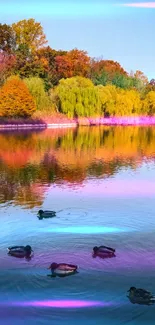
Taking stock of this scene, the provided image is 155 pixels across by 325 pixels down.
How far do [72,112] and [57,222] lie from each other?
30603 millimetres

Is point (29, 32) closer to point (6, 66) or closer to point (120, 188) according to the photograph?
point (6, 66)

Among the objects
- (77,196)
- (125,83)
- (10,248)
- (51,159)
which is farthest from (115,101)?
(10,248)

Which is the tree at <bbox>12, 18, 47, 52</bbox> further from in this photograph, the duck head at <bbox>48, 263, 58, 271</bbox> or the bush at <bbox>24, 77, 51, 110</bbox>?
the duck head at <bbox>48, 263, 58, 271</bbox>

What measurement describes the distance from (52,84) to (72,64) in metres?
4.98

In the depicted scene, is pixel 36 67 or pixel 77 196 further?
pixel 36 67

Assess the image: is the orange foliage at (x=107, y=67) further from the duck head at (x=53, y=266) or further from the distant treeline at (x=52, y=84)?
the duck head at (x=53, y=266)

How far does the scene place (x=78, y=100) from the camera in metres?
39.3

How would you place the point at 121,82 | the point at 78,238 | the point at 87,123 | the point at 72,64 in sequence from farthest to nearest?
the point at 121,82, the point at 72,64, the point at 87,123, the point at 78,238

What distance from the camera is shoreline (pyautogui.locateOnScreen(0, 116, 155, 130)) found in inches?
1385

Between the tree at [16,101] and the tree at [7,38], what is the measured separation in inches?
628

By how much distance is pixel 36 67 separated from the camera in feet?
142

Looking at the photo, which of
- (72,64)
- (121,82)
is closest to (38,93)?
(72,64)

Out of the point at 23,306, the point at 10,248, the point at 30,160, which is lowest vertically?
the point at 23,306

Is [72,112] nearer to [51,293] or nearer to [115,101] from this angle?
[115,101]
